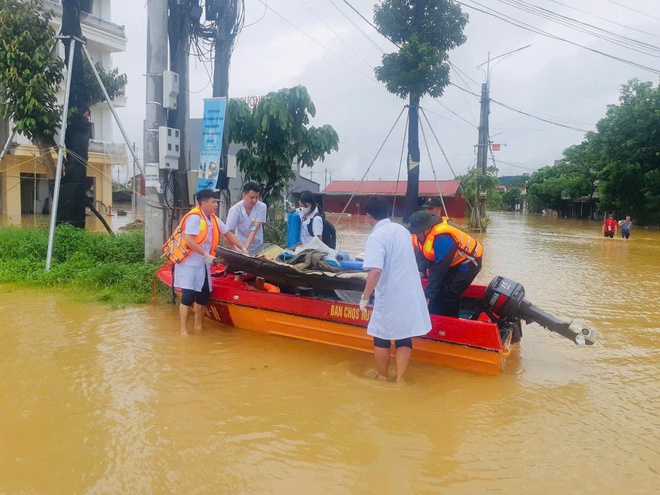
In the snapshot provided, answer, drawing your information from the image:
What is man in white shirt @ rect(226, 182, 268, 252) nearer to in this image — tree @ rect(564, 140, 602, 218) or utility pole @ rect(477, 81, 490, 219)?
utility pole @ rect(477, 81, 490, 219)

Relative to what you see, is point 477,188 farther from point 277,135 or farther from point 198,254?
point 198,254

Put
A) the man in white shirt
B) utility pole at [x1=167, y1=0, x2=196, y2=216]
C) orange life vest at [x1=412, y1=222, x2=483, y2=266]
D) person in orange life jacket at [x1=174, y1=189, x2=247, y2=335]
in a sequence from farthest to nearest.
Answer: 1. utility pole at [x1=167, y1=0, x2=196, y2=216]
2. the man in white shirt
3. person in orange life jacket at [x1=174, y1=189, x2=247, y2=335]
4. orange life vest at [x1=412, y1=222, x2=483, y2=266]

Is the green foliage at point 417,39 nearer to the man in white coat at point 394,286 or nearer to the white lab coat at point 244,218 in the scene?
the white lab coat at point 244,218

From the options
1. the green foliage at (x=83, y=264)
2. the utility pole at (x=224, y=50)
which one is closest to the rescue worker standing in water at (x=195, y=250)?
the green foliage at (x=83, y=264)

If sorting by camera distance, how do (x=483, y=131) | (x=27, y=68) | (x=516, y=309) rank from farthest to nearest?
1. (x=483, y=131)
2. (x=27, y=68)
3. (x=516, y=309)

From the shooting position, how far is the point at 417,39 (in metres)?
15.3

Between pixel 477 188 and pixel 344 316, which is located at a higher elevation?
pixel 477 188

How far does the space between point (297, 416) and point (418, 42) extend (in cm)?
1354

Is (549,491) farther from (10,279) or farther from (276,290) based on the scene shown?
(10,279)

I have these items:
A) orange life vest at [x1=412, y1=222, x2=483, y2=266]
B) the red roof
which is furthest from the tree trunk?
the red roof

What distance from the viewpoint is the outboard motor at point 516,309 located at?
4.90 metres

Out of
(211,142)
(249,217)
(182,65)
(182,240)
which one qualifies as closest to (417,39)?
(182,65)

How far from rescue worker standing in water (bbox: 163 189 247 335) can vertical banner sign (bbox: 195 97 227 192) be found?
10.1 feet

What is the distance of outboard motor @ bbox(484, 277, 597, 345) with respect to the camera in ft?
16.1
